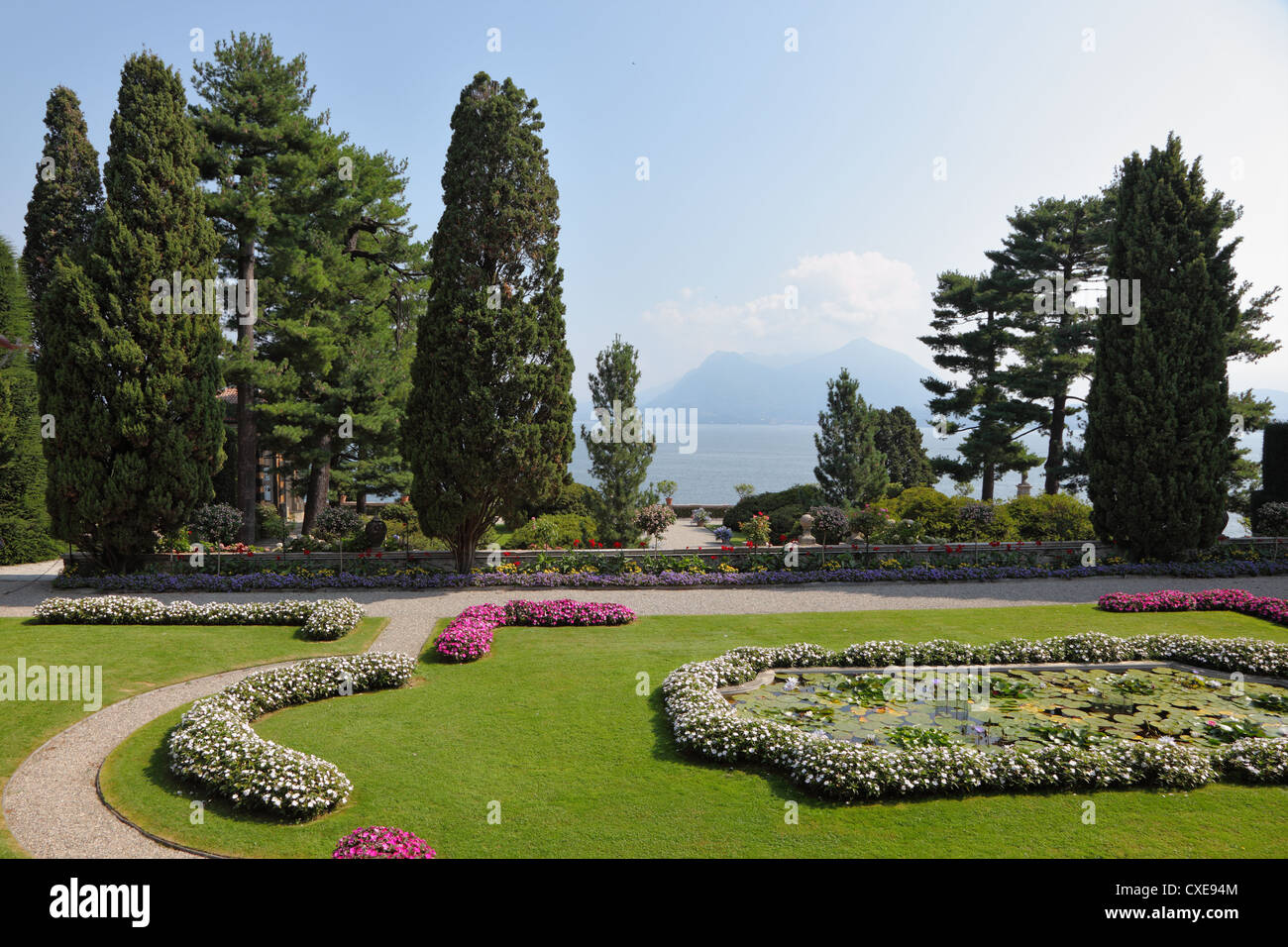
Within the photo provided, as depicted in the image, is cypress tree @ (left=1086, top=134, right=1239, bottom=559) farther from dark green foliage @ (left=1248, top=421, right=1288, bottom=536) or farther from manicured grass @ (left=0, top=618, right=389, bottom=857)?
manicured grass @ (left=0, top=618, right=389, bottom=857)

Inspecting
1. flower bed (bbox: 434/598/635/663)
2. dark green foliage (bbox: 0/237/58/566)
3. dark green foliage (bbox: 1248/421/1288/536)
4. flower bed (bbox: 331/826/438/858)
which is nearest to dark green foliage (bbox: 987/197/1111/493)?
dark green foliage (bbox: 1248/421/1288/536)

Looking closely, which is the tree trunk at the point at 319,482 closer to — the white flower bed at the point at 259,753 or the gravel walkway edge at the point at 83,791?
the gravel walkway edge at the point at 83,791

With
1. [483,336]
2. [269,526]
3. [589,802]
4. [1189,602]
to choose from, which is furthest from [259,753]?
→ [269,526]

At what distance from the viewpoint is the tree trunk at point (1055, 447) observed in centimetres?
2714

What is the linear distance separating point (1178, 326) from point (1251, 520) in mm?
6962

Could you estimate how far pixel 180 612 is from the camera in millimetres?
12820

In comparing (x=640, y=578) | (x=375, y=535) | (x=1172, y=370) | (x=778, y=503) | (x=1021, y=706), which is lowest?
(x=1021, y=706)

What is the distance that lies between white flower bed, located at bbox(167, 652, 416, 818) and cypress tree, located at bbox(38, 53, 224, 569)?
875 centimetres

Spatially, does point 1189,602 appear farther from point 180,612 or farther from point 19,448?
point 19,448

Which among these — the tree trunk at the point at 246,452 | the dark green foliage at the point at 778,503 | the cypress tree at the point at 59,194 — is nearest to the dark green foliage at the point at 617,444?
the dark green foliage at the point at 778,503

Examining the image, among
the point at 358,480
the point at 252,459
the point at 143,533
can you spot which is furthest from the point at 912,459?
the point at 143,533

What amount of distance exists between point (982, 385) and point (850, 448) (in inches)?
423
